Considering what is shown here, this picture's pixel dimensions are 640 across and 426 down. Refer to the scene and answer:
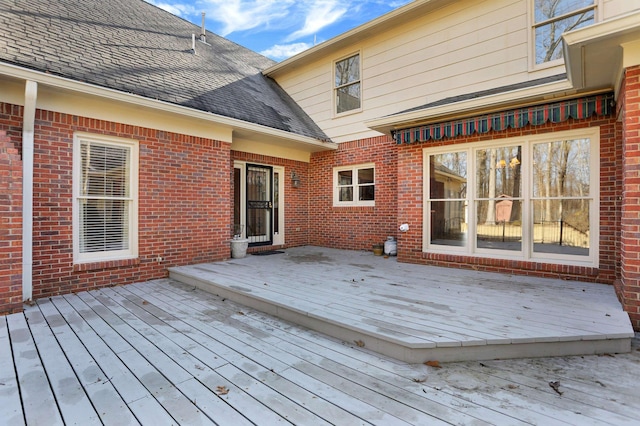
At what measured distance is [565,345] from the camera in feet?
8.38

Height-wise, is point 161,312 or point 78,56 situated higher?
point 78,56

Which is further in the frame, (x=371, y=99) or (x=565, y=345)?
(x=371, y=99)

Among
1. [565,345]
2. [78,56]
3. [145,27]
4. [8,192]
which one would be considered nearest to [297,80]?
[145,27]

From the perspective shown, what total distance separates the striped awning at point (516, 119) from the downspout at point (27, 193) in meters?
5.48

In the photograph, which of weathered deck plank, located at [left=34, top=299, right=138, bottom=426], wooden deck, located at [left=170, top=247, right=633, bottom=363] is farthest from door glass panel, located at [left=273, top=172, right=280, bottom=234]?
weathered deck plank, located at [left=34, top=299, right=138, bottom=426]

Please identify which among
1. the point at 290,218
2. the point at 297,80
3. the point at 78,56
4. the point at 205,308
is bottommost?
the point at 205,308

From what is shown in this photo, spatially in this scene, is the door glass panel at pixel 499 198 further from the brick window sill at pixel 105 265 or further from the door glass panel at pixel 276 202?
the brick window sill at pixel 105 265

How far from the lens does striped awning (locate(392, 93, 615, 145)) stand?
13.3 feet

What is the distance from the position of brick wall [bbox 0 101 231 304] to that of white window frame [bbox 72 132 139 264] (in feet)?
0.25

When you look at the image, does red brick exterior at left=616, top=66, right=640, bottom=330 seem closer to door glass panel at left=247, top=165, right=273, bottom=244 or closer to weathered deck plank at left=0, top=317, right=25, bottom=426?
weathered deck plank at left=0, top=317, right=25, bottom=426

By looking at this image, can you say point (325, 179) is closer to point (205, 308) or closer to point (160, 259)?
point (160, 259)

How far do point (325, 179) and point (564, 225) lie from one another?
207 inches

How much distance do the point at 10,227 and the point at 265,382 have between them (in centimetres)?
359

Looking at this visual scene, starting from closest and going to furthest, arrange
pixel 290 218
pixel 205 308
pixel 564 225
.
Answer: pixel 205 308 < pixel 564 225 < pixel 290 218
